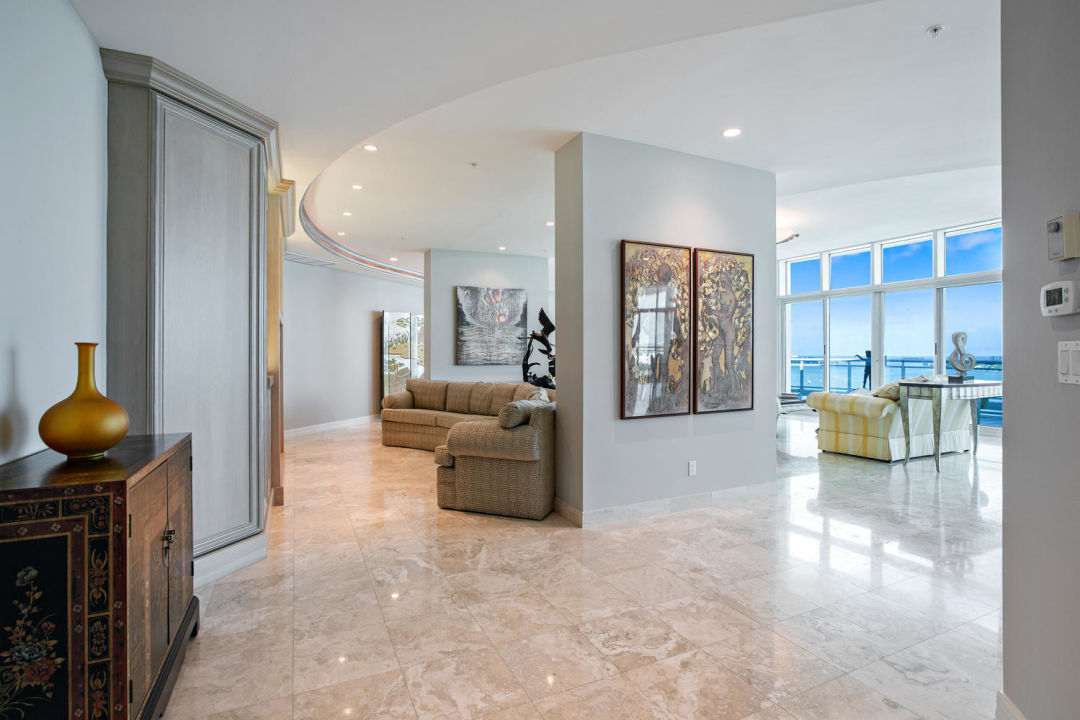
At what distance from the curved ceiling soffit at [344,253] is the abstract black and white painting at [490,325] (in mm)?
1789

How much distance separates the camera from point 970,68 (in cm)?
286

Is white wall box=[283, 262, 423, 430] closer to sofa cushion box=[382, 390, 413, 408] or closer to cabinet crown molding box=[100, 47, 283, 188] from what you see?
sofa cushion box=[382, 390, 413, 408]

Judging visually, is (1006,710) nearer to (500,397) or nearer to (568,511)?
(568,511)

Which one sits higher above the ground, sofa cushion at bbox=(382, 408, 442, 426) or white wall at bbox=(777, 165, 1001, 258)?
white wall at bbox=(777, 165, 1001, 258)

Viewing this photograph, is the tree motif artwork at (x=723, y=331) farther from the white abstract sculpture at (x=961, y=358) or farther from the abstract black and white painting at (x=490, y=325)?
the abstract black and white painting at (x=490, y=325)

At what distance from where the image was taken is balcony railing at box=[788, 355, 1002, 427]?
784 centimetres

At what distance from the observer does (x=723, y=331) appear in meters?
4.23

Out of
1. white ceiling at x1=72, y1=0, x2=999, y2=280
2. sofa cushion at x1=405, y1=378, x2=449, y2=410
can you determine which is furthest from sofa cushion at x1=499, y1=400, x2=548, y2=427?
sofa cushion at x1=405, y1=378, x2=449, y2=410

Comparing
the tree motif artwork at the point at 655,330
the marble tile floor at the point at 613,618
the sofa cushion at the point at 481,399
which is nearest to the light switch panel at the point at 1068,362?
the marble tile floor at the point at 613,618

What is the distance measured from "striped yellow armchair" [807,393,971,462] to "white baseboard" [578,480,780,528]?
1.95m

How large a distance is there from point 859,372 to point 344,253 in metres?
8.94

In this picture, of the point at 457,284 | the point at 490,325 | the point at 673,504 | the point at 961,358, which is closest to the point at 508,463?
the point at 673,504

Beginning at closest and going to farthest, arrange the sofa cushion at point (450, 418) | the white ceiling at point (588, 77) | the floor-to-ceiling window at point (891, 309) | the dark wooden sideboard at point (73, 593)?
1. the dark wooden sideboard at point (73, 593)
2. the white ceiling at point (588, 77)
3. the sofa cushion at point (450, 418)
4. the floor-to-ceiling window at point (891, 309)

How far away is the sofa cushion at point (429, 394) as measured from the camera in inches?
282
